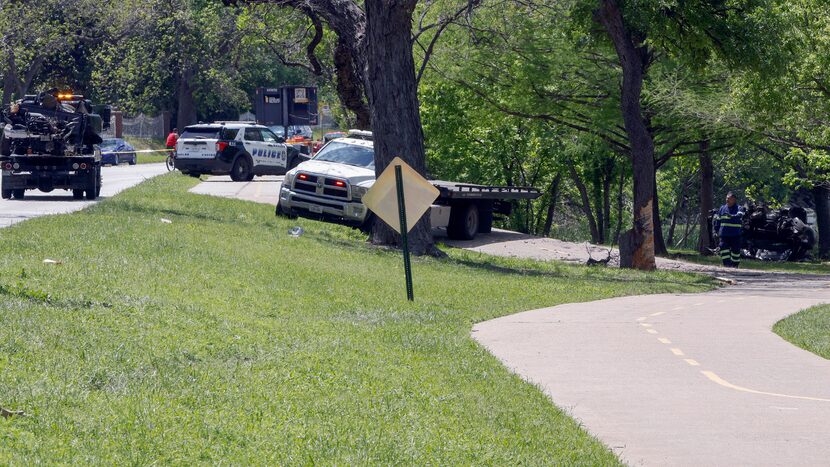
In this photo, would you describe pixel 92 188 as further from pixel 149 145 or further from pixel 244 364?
pixel 149 145

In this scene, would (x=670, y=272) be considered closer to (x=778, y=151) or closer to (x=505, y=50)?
(x=505, y=50)

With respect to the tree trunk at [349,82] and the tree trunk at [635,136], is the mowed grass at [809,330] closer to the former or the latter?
the tree trunk at [635,136]

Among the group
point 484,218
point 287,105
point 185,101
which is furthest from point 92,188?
point 185,101

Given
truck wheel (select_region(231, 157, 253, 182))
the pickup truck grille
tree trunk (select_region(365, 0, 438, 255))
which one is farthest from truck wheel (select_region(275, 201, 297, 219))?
truck wheel (select_region(231, 157, 253, 182))

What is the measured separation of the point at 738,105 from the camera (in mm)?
26531

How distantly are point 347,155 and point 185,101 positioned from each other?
48.0 meters

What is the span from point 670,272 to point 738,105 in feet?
13.6

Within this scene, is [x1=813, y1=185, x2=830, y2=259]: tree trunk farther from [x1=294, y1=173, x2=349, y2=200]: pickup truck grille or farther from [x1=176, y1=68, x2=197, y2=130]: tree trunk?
[x1=176, y1=68, x2=197, y2=130]: tree trunk

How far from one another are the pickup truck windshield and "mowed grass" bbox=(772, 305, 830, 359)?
1322cm

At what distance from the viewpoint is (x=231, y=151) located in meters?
40.3

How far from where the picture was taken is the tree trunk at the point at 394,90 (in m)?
22.6

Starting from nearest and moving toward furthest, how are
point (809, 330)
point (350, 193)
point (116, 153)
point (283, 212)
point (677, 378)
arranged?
point (677, 378), point (809, 330), point (350, 193), point (283, 212), point (116, 153)

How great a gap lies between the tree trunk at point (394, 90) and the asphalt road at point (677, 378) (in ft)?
23.7

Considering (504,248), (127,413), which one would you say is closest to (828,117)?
(504,248)
